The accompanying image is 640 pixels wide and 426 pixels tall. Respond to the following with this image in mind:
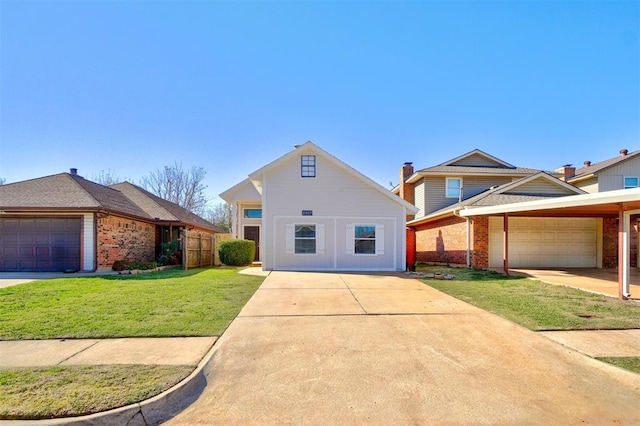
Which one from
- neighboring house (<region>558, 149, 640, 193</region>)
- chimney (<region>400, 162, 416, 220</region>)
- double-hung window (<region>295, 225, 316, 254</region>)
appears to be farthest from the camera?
chimney (<region>400, 162, 416, 220</region>)

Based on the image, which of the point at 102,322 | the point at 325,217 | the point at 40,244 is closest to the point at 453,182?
the point at 325,217

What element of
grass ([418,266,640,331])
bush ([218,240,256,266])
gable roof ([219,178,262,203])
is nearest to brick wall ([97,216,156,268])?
bush ([218,240,256,266])

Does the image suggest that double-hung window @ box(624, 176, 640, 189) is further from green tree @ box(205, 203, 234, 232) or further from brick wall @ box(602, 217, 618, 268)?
green tree @ box(205, 203, 234, 232)

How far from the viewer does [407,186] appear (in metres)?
22.5

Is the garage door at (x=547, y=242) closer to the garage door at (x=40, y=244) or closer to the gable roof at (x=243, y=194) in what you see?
the gable roof at (x=243, y=194)

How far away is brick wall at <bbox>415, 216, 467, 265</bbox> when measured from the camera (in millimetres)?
15501

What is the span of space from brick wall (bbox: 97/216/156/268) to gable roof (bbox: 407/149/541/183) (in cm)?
1590

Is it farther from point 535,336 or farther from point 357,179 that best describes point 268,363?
point 357,179

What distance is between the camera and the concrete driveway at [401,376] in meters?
3.22

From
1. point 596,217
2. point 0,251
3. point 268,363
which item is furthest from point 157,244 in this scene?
point 596,217

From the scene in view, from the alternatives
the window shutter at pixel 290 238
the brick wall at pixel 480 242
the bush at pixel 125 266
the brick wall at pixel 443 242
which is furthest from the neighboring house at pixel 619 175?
the bush at pixel 125 266

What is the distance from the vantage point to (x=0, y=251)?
527 inches

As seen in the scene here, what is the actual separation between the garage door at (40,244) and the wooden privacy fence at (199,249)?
4.15 metres

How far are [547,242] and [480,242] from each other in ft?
11.0
